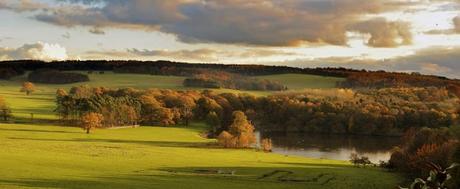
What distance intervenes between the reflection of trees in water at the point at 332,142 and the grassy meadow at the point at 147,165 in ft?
76.8

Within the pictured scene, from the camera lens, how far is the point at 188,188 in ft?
169

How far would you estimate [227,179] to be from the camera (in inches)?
2384

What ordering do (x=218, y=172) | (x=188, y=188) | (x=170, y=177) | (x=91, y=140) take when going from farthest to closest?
(x=91, y=140) < (x=218, y=172) < (x=170, y=177) < (x=188, y=188)

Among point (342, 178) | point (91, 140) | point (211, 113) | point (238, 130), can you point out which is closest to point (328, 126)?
point (211, 113)

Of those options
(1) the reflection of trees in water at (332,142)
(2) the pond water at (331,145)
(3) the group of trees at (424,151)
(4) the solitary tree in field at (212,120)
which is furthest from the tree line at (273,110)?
(3) the group of trees at (424,151)

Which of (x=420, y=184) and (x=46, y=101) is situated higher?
(x=420, y=184)

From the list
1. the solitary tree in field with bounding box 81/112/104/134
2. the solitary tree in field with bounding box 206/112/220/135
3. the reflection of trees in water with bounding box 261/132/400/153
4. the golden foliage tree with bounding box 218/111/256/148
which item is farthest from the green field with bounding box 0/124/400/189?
the solitary tree in field with bounding box 206/112/220/135

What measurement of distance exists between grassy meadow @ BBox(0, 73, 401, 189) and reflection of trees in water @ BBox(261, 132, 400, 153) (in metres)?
23.4

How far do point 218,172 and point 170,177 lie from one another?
7984 mm

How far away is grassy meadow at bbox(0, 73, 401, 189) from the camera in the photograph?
5428 centimetres

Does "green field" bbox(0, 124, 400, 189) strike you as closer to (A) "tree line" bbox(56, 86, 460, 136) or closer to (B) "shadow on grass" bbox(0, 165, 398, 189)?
(B) "shadow on grass" bbox(0, 165, 398, 189)

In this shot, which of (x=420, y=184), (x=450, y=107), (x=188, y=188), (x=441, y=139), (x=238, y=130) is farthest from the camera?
(x=450, y=107)

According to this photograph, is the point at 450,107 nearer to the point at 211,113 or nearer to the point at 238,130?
the point at 211,113

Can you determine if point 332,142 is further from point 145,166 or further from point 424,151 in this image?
point 145,166
